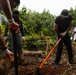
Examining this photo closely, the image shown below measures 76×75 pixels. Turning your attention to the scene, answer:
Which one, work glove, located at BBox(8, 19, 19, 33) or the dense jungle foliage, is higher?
work glove, located at BBox(8, 19, 19, 33)

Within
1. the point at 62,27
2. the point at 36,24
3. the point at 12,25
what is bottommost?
the point at 36,24

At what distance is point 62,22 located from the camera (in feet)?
24.0

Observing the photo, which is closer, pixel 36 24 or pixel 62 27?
pixel 62 27

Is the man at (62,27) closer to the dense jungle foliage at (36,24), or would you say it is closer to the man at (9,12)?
the man at (9,12)

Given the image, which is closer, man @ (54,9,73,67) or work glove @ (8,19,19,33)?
work glove @ (8,19,19,33)

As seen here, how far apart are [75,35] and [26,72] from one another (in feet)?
16.7

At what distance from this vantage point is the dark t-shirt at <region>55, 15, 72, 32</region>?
727cm

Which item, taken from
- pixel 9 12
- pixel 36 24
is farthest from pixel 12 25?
pixel 36 24

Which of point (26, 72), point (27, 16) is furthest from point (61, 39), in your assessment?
point (27, 16)

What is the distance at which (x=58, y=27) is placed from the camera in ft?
24.2

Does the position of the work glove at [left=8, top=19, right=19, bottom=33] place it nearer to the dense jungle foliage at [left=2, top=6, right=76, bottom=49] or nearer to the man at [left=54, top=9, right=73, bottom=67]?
the man at [left=54, top=9, right=73, bottom=67]

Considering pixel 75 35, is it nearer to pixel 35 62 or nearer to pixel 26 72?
pixel 35 62

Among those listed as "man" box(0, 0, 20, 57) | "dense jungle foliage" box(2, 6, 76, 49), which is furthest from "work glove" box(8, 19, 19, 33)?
"dense jungle foliage" box(2, 6, 76, 49)

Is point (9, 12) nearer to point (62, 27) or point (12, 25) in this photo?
point (12, 25)
